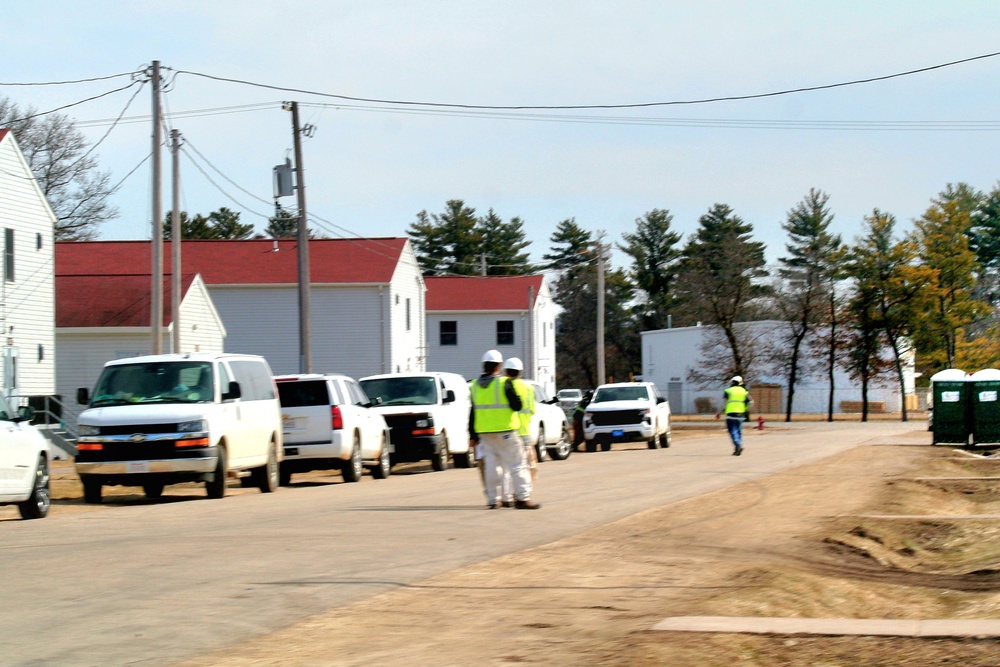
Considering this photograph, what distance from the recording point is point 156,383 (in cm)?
1917

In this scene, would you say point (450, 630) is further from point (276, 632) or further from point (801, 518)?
point (801, 518)

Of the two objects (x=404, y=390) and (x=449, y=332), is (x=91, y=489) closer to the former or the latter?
(x=404, y=390)

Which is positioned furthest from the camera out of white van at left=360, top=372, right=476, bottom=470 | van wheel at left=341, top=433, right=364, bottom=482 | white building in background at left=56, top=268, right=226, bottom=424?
white building in background at left=56, top=268, right=226, bottom=424

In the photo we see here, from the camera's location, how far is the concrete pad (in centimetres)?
752

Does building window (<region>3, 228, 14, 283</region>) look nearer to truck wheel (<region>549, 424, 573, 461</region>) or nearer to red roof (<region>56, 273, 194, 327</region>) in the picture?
red roof (<region>56, 273, 194, 327</region>)

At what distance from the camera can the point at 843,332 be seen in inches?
2842

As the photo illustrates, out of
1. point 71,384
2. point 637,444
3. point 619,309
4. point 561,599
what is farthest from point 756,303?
point 561,599

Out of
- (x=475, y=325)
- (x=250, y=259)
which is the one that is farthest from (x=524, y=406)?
(x=475, y=325)

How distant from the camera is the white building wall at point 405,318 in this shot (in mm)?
55156

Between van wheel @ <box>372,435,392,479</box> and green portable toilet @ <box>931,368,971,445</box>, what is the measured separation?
53.2ft

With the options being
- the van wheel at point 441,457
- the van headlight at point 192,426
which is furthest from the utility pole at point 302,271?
the van headlight at point 192,426

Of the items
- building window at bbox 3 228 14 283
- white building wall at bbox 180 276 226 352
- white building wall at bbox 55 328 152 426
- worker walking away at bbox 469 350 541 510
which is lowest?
worker walking away at bbox 469 350 541 510

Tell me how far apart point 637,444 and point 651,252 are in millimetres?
71745

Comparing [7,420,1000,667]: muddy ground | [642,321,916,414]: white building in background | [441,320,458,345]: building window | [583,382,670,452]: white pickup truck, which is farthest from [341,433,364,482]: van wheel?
[642,321,916,414]: white building in background
